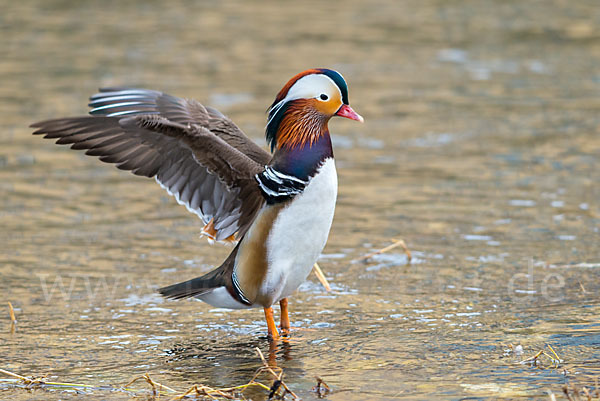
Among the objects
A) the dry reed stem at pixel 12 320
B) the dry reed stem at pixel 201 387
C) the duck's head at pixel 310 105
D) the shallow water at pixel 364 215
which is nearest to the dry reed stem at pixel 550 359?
the shallow water at pixel 364 215

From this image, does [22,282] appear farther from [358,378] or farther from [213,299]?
[358,378]

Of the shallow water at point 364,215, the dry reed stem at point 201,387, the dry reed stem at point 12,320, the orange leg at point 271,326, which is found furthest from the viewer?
the dry reed stem at point 12,320

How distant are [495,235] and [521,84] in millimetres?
5754

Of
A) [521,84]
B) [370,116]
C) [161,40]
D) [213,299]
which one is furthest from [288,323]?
[161,40]

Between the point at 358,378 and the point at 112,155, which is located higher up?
the point at 112,155

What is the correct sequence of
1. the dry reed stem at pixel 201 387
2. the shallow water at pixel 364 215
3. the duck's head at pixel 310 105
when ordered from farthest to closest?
the duck's head at pixel 310 105
the shallow water at pixel 364 215
the dry reed stem at pixel 201 387

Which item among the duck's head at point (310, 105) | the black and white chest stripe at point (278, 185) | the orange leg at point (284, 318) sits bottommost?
the orange leg at point (284, 318)

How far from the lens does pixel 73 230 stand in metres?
8.27

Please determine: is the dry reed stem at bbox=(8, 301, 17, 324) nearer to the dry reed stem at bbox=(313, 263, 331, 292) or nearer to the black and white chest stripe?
the black and white chest stripe

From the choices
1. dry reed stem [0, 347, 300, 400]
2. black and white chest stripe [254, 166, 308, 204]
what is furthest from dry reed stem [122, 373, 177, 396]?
black and white chest stripe [254, 166, 308, 204]

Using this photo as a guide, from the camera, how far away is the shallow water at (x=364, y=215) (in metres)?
5.50

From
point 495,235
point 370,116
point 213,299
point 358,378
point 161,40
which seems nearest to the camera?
point 358,378

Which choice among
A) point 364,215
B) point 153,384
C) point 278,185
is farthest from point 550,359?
point 364,215

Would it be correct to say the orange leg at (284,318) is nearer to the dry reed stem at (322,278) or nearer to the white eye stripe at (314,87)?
the dry reed stem at (322,278)
